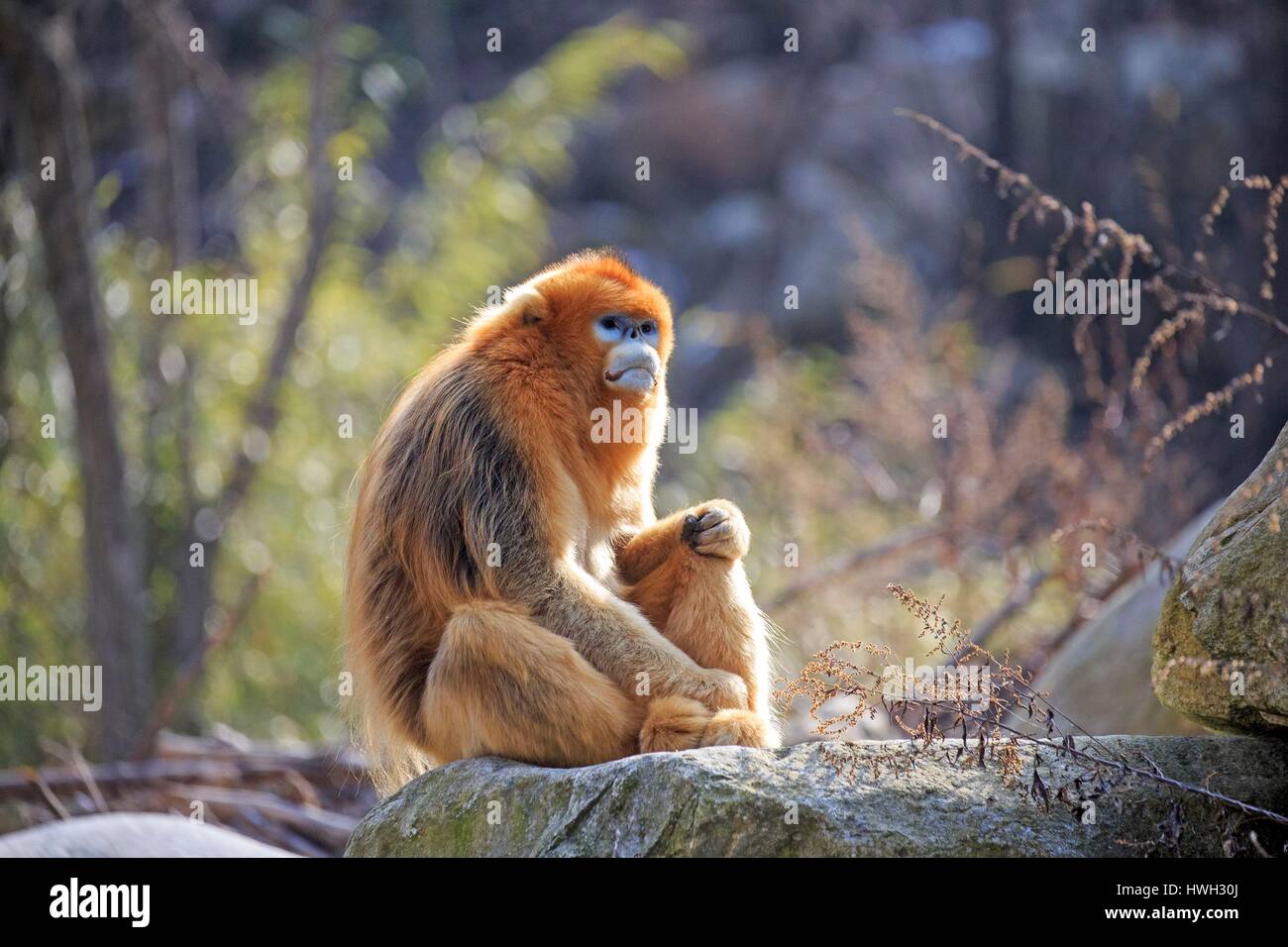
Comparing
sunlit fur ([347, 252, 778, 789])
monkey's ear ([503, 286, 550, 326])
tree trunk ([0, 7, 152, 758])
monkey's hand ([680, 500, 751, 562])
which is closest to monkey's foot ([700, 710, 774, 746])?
sunlit fur ([347, 252, 778, 789])

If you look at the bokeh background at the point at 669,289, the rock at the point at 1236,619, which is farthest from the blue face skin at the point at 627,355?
the rock at the point at 1236,619

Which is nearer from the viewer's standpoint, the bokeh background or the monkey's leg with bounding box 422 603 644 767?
the monkey's leg with bounding box 422 603 644 767

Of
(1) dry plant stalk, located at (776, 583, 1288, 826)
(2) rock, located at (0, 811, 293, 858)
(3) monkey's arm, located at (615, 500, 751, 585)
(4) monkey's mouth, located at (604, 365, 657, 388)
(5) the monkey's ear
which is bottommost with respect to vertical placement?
(2) rock, located at (0, 811, 293, 858)

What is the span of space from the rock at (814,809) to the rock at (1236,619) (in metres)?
0.16

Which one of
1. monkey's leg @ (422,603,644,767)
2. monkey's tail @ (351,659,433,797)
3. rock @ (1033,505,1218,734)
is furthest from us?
rock @ (1033,505,1218,734)

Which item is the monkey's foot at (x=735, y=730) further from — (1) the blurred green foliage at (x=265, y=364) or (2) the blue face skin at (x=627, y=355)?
(1) the blurred green foliage at (x=265, y=364)

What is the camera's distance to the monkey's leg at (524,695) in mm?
Answer: 3932

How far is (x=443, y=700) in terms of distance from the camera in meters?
4.07

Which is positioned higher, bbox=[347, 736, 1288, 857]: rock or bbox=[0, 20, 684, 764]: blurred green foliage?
bbox=[0, 20, 684, 764]: blurred green foliage

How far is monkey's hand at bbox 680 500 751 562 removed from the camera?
434 cm

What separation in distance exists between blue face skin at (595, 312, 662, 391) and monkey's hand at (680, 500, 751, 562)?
1.52 feet

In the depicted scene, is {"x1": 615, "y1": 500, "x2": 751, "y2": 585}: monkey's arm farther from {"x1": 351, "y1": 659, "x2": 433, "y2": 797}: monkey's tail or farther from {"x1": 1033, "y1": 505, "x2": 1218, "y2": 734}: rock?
{"x1": 1033, "y1": 505, "x2": 1218, "y2": 734}: rock
